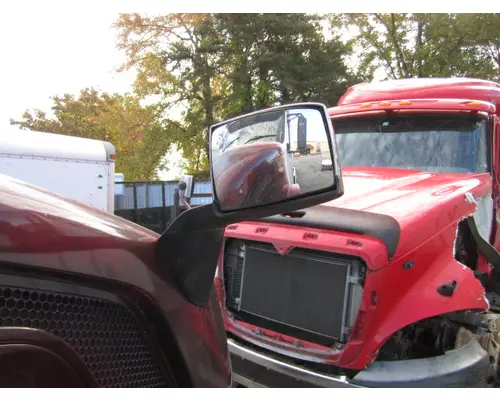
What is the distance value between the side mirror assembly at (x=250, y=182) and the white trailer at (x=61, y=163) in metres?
7.94

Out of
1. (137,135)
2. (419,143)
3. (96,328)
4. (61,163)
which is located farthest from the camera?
(137,135)

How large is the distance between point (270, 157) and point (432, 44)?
22.2m

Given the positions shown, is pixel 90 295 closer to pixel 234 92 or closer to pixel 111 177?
pixel 111 177

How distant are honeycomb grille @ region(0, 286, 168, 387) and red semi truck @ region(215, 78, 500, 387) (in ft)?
5.16

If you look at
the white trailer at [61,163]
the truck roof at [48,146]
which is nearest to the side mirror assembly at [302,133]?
the white trailer at [61,163]

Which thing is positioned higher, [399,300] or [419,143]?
[419,143]

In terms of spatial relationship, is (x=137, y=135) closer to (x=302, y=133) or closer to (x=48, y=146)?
(x=48, y=146)

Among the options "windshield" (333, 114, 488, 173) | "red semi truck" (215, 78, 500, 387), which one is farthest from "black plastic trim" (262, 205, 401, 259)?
"windshield" (333, 114, 488, 173)

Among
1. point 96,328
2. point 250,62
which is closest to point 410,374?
point 96,328

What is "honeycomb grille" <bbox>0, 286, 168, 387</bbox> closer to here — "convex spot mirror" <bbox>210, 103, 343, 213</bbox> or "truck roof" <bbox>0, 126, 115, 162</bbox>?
"convex spot mirror" <bbox>210, 103, 343, 213</bbox>

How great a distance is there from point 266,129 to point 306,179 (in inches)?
A: 12.3

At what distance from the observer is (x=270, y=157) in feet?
4.39

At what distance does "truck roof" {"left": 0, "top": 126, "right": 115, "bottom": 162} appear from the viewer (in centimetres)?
882

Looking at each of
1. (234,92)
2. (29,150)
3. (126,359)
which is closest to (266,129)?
(126,359)
